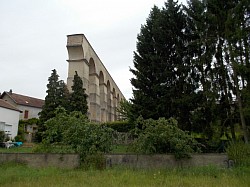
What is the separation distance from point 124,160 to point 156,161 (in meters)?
1.16

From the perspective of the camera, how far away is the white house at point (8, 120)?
2483 cm

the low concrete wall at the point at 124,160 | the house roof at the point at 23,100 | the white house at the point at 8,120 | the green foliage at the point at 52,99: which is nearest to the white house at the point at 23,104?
the house roof at the point at 23,100

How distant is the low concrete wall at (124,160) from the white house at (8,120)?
54.4 feet

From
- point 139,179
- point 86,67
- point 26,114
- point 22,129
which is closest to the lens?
point 139,179

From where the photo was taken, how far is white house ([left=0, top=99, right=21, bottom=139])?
24.8 meters

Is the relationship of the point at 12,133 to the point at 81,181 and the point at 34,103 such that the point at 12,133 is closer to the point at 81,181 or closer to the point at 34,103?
the point at 34,103

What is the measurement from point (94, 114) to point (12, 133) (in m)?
9.08

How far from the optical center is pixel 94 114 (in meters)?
30.6

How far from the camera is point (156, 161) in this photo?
9391mm

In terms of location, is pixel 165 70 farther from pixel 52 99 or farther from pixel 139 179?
pixel 52 99

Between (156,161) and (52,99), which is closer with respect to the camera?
(156,161)

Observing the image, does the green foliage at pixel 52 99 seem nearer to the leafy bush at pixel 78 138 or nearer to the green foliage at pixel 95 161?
the leafy bush at pixel 78 138

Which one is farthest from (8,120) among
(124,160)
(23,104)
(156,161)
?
(156,161)

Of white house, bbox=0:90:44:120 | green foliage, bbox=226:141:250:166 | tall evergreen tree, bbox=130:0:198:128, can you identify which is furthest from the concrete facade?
green foliage, bbox=226:141:250:166
